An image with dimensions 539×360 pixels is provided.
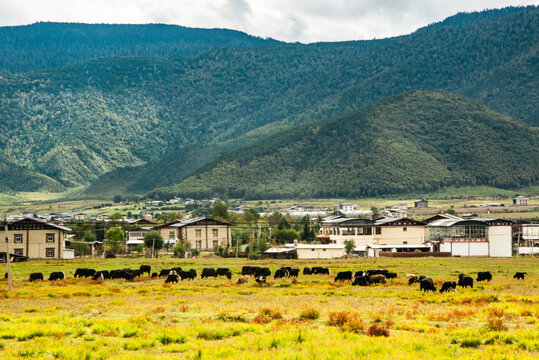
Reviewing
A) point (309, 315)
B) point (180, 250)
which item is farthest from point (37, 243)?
point (309, 315)

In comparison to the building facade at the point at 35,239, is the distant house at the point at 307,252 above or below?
below

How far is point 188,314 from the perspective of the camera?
27203 millimetres

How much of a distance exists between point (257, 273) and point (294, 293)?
59.1 ft

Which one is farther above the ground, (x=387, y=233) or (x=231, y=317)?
(x=387, y=233)

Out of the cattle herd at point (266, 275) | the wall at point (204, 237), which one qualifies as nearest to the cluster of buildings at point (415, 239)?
the wall at point (204, 237)

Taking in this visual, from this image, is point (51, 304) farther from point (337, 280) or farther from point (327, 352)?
point (337, 280)

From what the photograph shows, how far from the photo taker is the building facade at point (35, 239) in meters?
94.3

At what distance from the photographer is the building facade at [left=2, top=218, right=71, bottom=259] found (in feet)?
309

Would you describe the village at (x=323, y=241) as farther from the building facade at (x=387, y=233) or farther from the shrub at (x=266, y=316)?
the shrub at (x=266, y=316)

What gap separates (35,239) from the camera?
95.3m

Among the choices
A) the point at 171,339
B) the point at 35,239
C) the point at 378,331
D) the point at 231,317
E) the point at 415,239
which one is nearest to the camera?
the point at 171,339

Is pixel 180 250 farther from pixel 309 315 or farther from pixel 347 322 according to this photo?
pixel 347 322

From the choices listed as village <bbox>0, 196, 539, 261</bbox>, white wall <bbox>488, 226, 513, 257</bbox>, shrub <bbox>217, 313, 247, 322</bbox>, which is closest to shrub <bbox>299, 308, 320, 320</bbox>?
shrub <bbox>217, 313, 247, 322</bbox>

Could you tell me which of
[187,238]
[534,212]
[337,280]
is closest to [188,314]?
[337,280]
